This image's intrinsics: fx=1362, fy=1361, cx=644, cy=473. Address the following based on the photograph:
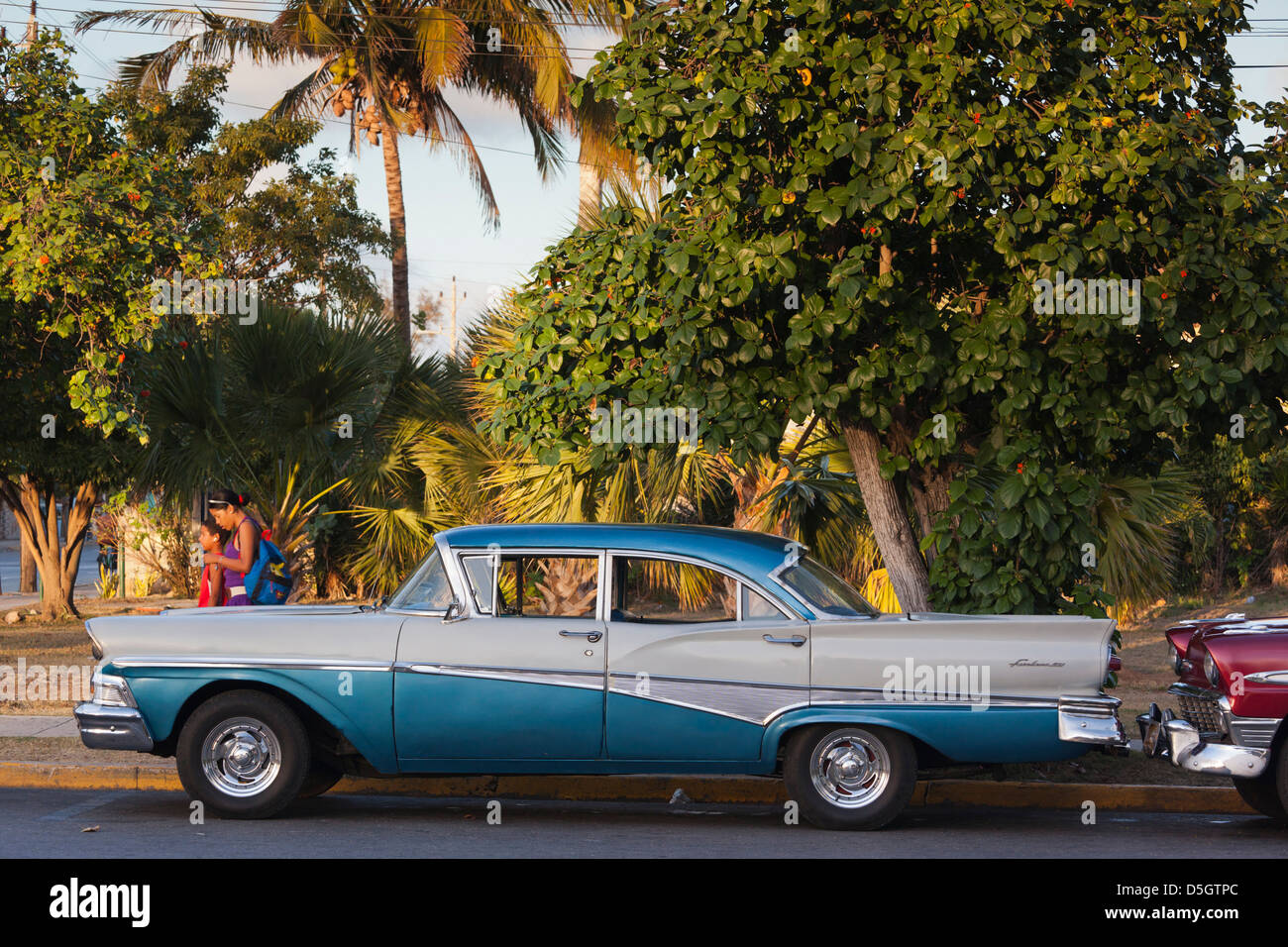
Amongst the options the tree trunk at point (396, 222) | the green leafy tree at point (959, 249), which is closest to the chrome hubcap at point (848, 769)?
the green leafy tree at point (959, 249)

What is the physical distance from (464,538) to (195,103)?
22195 millimetres

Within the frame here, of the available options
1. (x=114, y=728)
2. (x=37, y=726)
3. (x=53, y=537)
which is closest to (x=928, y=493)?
(x=114, y=728)

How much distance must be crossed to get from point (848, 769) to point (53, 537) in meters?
16.1

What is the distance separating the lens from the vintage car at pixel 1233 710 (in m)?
7.10

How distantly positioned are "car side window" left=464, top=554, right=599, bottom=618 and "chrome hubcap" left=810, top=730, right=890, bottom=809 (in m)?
1.49

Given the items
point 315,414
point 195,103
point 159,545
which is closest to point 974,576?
point 315,414

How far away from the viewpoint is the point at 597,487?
41.6 ft

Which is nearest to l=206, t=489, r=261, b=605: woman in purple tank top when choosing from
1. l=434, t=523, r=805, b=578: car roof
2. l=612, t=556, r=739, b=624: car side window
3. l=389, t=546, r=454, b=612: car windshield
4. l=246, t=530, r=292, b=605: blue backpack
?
l=246, t=530, r=292, b=605: blue backpack

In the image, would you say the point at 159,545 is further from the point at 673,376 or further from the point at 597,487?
the point at 673,376

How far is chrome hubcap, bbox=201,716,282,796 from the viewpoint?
24.9ft

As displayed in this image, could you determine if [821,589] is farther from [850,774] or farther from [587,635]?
[587,635]

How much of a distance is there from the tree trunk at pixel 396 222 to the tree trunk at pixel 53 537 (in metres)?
6.63

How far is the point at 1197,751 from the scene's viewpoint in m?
7.21

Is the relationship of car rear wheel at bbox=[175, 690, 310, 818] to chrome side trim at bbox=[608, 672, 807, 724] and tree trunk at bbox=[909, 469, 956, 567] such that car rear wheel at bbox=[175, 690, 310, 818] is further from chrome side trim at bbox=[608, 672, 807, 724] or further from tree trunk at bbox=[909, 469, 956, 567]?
tree trunk at bbox=[909, 469, 956, 567]
